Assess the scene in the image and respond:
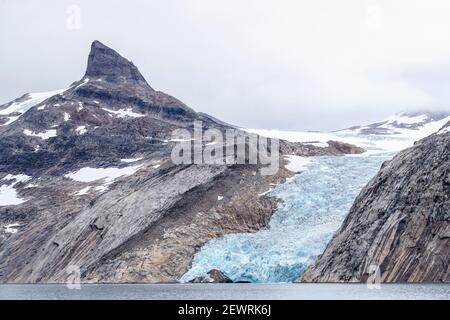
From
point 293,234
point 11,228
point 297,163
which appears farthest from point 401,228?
point 11,228

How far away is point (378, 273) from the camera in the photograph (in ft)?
269

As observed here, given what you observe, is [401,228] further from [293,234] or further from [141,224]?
[141,224]

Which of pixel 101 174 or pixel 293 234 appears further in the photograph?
pixel 101 174

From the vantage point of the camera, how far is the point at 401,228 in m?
83.9

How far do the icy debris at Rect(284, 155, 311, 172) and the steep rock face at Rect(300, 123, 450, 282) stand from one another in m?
30.7

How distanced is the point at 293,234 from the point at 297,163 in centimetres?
3053

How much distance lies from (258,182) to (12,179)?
93.6 metres

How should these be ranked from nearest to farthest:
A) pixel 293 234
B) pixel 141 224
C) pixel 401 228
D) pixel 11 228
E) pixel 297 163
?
pixel 401 228 < pixel 293 234 < pixel 141 224 < pixel 297 163 < pixel 11 228

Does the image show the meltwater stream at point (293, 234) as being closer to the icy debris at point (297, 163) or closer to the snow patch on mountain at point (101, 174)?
the icy debris at point (297, 163)
